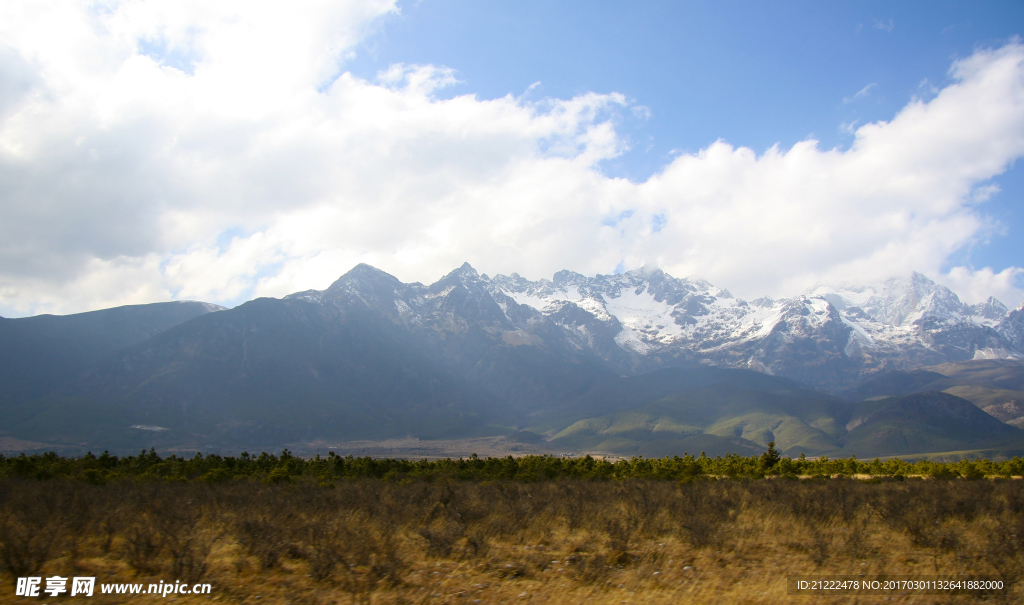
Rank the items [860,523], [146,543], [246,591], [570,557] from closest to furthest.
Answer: [246,591]
[146,543]
[570,557]
[860,523]

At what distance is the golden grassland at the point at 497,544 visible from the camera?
49.6ft

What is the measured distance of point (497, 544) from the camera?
68.0ft

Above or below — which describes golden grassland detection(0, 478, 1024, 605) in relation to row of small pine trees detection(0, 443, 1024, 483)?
above

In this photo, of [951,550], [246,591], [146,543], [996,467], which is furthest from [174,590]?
[996,467]

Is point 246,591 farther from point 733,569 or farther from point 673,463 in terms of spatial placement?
point 673,463

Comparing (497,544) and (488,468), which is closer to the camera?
(497,544)

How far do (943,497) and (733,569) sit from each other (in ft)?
59.8

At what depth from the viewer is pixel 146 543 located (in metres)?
16.9

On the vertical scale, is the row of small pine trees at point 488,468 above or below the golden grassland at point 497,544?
below

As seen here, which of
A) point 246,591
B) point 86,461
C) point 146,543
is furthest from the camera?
point 86,461

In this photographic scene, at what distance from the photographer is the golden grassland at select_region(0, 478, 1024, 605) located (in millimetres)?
15117

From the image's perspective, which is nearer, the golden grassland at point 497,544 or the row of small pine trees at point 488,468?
the golden grassland at point 497,544

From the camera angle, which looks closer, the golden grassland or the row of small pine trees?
the golden grassland

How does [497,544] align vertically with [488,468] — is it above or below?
above
